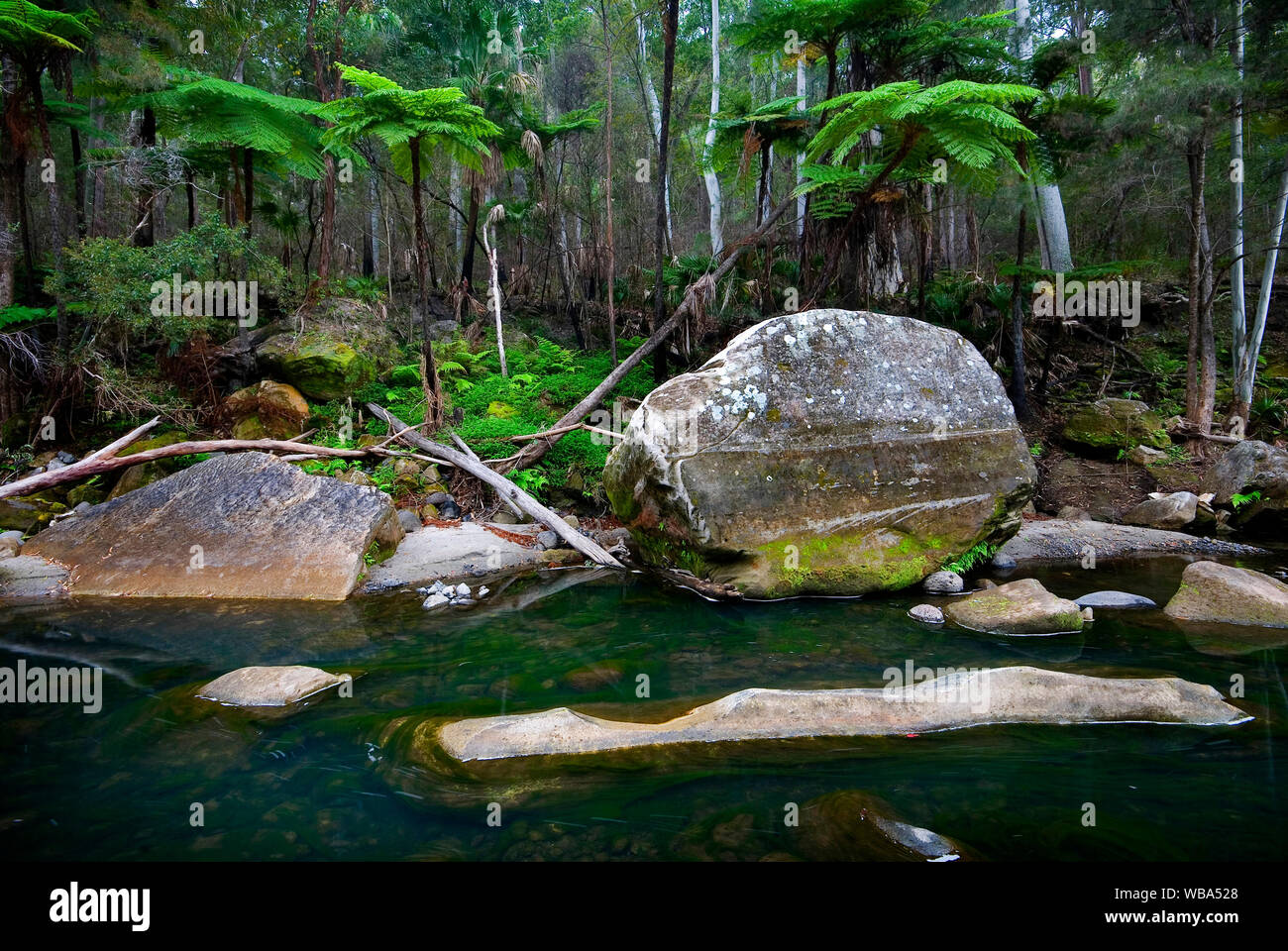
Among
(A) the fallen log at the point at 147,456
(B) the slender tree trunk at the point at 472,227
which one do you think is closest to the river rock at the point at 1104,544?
(A) the fallen log at the point at 147,456

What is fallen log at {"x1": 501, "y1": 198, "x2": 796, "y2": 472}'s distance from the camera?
10.6m

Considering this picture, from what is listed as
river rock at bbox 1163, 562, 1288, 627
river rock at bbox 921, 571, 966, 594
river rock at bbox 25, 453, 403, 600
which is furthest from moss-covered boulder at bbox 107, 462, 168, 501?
river rock at bbox 1163, 562, 1288, 627

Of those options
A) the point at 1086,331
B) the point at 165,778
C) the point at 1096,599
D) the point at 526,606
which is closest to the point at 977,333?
the point at 1086,331

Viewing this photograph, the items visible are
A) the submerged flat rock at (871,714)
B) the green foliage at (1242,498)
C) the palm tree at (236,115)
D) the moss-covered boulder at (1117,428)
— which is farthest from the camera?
the moss-covered boulder at (1117,428)

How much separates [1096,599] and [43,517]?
12591 millimetres

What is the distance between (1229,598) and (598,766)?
5.97 meters

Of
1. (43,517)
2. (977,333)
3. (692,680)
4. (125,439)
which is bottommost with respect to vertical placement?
(692,680)

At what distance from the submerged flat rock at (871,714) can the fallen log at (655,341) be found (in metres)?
7.03

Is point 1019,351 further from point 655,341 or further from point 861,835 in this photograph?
point 861,835

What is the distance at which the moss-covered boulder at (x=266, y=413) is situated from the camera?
34.4 feet

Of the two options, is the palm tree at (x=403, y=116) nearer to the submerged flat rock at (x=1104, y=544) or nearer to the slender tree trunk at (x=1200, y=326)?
the submerged flat rock at (x=1104, y=544)
